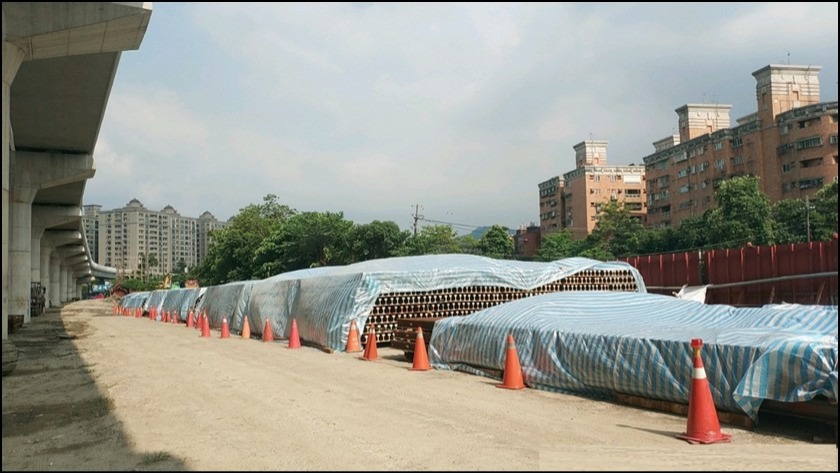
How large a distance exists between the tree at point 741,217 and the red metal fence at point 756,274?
24989 millimetres

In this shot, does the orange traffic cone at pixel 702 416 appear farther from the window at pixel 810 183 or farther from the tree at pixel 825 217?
the window at pixel 810 183

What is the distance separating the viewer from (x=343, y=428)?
7.20m

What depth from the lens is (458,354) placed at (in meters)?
12.0

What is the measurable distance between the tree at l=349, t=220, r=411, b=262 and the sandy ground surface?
3956 cm

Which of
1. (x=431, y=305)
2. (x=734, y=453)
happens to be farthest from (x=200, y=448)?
(x=431, y=305)

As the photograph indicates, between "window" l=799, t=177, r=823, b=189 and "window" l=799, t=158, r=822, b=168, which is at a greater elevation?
"window" l=799, t=158, r=822, b=168

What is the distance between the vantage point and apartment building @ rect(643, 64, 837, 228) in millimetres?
76250

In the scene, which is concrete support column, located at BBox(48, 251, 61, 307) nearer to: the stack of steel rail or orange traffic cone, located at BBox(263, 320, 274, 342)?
orange traffic cone, located at BBox(263, 320, 274, 342)

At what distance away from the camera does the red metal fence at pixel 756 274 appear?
Answer: 24.6m

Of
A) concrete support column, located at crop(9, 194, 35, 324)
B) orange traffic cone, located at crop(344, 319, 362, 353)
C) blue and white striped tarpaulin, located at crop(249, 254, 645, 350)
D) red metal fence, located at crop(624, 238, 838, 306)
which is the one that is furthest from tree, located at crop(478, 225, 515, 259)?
orange traffic cone, located at crop(344, 319, 362, 353)

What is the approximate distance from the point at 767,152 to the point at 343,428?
89328 mm

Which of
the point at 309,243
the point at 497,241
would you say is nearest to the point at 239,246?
the point at 309,243

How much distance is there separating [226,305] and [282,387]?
19373mm

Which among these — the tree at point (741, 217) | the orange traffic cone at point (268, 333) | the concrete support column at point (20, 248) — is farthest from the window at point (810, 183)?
the concrete support column at point (20, 248)
